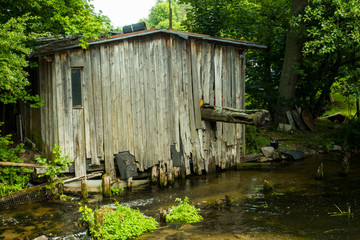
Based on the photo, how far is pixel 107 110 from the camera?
39.2ft

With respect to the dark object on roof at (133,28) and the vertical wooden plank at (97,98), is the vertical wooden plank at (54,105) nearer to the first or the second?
the vertical wooden plank at (97,98)

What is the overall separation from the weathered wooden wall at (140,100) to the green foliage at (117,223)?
359cm

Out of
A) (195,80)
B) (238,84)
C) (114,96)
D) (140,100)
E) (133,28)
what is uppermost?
(133,28)

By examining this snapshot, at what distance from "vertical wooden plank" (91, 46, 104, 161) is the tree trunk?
1038 cm

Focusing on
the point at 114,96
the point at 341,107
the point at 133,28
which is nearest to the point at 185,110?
the point at 114,96

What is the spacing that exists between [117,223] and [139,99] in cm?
512

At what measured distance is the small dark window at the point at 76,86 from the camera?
11.6 m

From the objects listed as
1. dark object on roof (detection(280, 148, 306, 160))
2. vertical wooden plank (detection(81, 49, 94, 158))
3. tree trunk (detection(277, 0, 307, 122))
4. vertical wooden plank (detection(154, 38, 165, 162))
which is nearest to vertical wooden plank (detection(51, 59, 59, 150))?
vertical wooden plank (detection(81, 49, 94, 158))

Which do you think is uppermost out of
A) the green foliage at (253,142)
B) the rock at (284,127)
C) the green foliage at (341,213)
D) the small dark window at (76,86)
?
the small dark window at (76,86)

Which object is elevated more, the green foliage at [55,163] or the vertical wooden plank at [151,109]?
the vertical wooden plank at [151,109]

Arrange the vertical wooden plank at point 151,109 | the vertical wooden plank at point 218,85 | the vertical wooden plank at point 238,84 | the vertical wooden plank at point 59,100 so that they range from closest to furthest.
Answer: the vertical wooden plank at point 59,100
the vertical wooden plank at point 151,109
the vertical wooden plank at point 218,85
the vertical wooden plank at point 238,84

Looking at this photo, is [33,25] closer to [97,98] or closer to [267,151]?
[97,98]

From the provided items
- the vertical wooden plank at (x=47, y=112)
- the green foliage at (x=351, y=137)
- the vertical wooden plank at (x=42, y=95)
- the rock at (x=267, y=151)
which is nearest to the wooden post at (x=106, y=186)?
the vertical wooden plank at (x=47, y=112)

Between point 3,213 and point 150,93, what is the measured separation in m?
5.60
